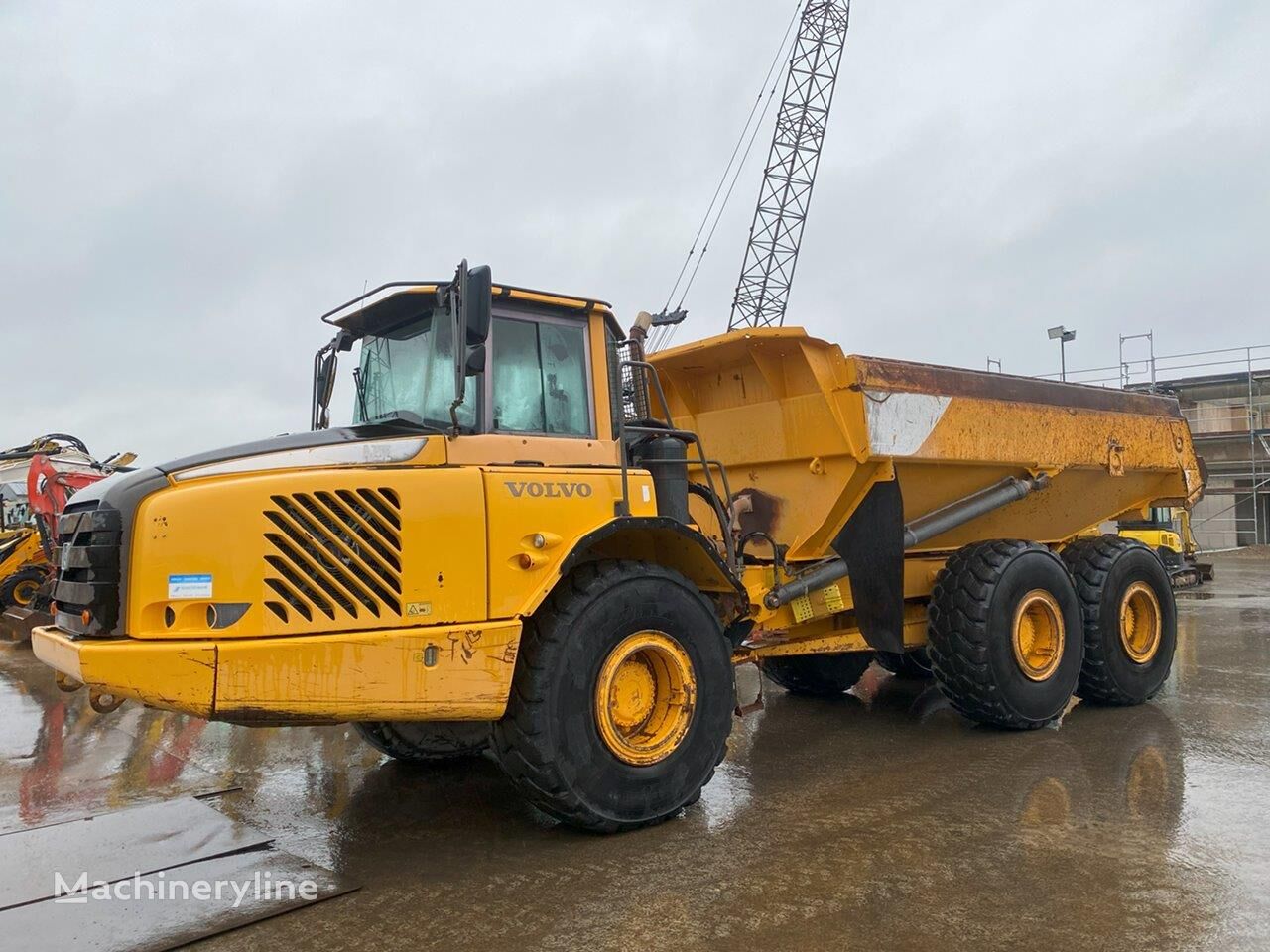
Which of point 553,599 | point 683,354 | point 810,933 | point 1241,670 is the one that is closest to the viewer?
point 810,933

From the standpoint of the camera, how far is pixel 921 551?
6840 mm

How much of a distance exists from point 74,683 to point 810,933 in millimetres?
3046

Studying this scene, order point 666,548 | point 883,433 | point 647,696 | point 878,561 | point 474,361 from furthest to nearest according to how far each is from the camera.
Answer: point 878,561, point 883,433, point 666,548, point 647,696, point 474,361

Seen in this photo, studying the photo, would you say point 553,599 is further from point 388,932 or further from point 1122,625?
point 1122,625

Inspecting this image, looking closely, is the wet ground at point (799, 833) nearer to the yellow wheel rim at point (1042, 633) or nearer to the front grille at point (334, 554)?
the yellow wheel rim at point (1042, 633)

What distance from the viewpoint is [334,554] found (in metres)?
3.87

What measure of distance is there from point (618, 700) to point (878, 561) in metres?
2.49

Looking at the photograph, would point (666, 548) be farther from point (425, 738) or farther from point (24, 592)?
point (24, 592)

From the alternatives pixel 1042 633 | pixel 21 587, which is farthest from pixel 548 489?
pixel 21 587

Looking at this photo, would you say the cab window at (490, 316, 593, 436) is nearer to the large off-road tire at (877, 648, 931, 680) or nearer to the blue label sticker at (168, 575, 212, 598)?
the blue label sticker at (168, 575, 212, 598)

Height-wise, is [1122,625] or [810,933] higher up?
[1122,625]

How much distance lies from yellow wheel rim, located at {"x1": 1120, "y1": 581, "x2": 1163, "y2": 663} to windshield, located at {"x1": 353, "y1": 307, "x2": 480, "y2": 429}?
18.0ft

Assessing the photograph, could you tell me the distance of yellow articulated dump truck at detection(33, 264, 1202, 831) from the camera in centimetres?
372

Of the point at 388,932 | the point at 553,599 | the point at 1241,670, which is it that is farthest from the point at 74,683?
the point at 1241,670
